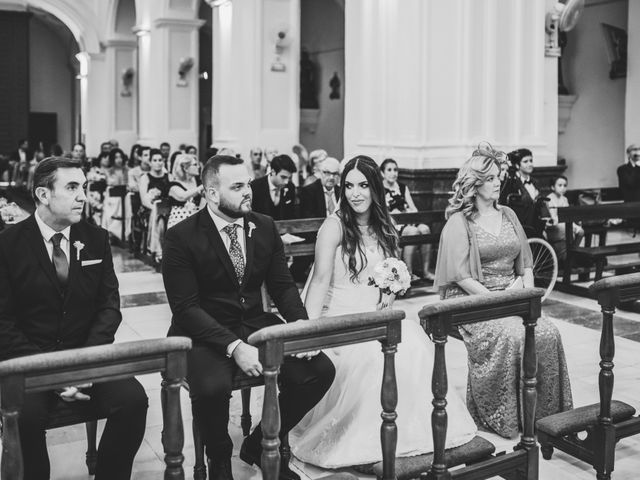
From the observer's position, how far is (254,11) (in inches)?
501

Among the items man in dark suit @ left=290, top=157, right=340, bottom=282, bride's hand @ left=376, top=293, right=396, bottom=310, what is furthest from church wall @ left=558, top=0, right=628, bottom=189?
bride's hand @ left=376, top=293, right=396, bottom=310

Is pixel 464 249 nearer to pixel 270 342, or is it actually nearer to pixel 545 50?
pixel 270 342

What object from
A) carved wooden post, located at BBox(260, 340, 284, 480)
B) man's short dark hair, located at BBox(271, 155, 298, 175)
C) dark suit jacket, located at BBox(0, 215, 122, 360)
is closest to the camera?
carved wooden post, located at BBox(260, 340, 284, 480)

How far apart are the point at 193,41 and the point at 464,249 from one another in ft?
40.8

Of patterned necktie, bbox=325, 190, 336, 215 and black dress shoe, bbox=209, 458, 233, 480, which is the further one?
patterned necktie, bbox=325, 190, 336, 215

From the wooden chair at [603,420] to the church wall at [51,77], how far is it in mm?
25079

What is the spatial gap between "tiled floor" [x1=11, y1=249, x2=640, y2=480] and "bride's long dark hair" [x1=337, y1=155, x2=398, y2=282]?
0.81 metres

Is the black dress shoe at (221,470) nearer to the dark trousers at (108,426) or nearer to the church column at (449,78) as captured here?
the dark trousers at (108,426)

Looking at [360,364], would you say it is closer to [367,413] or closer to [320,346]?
[367,413]

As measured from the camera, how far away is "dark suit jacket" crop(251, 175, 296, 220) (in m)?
8.21

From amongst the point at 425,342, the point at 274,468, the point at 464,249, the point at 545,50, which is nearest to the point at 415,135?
the point at 545,50

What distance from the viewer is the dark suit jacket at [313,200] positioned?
8.46 m

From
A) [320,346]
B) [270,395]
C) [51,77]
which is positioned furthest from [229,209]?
[51,77]

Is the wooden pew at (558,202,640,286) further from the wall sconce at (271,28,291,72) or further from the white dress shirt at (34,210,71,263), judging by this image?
the white dress shirt at (34,210,71,263)
